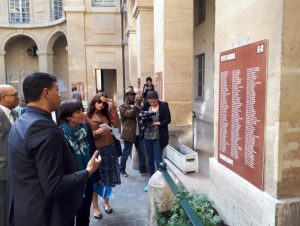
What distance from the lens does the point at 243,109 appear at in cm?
265

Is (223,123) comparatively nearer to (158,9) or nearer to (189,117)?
(189,117)

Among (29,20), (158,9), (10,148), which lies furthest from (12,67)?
(10,148)

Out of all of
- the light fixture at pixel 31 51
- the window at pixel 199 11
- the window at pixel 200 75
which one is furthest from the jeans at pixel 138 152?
the light fixture at pixel 31 51

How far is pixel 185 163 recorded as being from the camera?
485 cm

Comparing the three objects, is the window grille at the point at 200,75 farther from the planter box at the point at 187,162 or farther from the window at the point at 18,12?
the window at the point at 18,12

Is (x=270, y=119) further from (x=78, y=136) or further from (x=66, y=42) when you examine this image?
(x=66, y=42)

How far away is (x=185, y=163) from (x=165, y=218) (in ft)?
5.33

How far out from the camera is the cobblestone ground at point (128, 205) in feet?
12.8

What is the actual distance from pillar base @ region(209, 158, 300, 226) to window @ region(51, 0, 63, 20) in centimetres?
2231

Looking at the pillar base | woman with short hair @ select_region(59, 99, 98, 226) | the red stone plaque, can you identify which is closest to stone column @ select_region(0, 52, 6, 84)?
woman with short hair @ select_region(59, 99, 98, 226)

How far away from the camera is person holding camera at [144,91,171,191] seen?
15.1 feet

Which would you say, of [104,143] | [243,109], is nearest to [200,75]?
[104,143]

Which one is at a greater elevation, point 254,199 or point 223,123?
point 223,123

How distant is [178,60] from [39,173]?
5.07 metres
